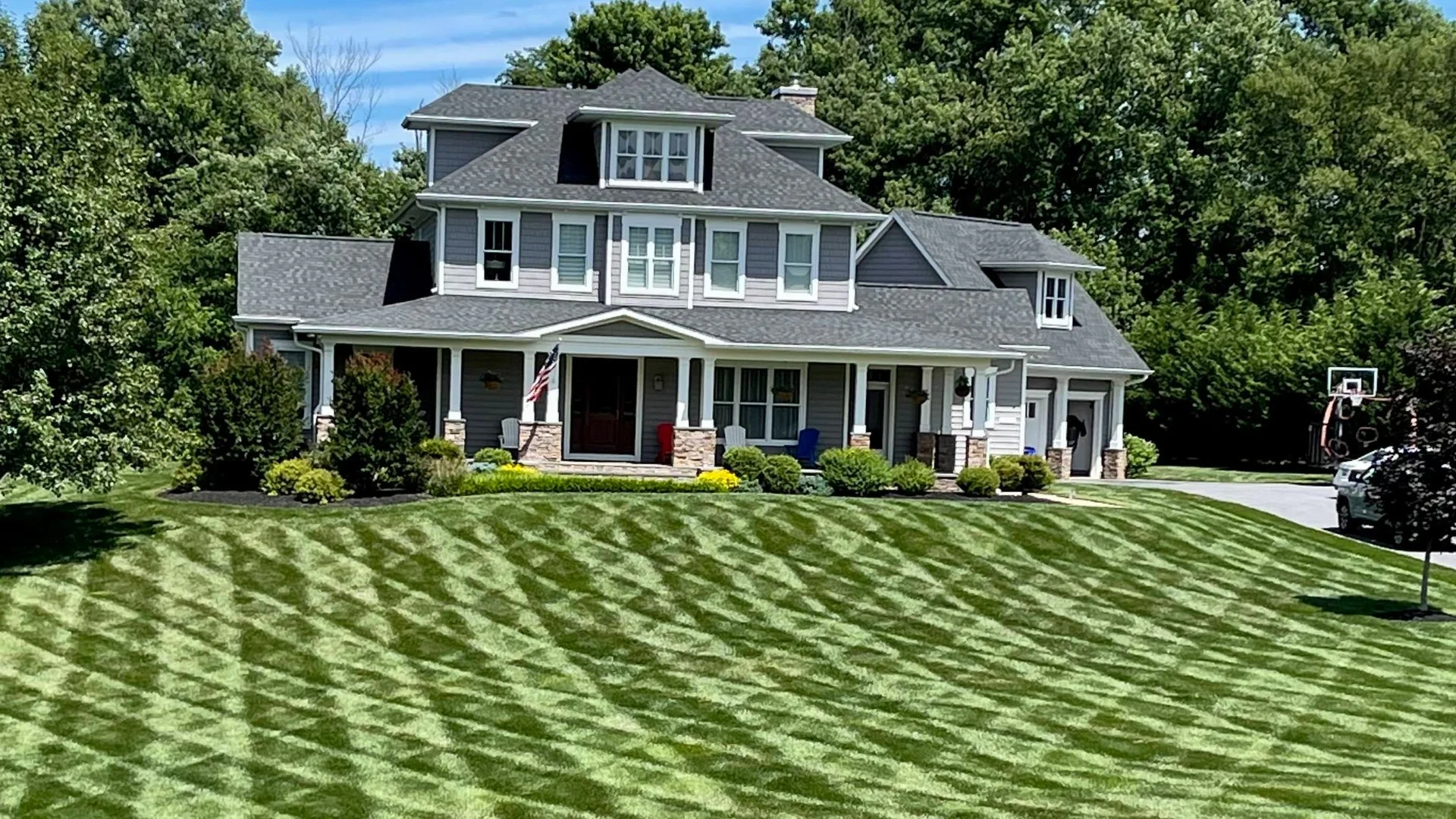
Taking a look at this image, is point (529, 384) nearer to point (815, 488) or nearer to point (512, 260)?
point (512, 260)

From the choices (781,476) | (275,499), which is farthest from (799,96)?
(275,499)

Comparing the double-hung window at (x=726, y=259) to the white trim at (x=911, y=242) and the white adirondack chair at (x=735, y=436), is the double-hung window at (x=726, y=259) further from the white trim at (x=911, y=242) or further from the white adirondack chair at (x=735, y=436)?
the white trim at (x=911, y=242)

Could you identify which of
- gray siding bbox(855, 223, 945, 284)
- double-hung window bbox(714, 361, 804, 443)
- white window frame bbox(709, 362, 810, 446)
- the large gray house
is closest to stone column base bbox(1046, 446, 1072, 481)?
the large gray house

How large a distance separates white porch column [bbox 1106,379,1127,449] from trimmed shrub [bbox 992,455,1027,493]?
11.3 m

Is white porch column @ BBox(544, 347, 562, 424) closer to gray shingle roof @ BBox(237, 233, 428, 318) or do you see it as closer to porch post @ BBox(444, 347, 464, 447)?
porch post @ BBox(444, 347, 464, 447)

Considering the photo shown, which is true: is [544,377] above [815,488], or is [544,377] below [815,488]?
above

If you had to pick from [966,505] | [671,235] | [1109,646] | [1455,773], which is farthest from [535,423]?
[1455,773]

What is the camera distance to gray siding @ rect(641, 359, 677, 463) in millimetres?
35531

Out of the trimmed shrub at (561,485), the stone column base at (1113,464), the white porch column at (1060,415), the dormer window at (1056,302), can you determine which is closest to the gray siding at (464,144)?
the trimmed shrub at (561,485)

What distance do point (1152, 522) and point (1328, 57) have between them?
116 feet

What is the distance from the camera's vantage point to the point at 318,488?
28.2 m

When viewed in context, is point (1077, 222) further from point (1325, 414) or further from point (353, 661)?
point (353, 661)

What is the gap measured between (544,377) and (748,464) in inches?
175

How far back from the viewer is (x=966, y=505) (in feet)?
97.2
